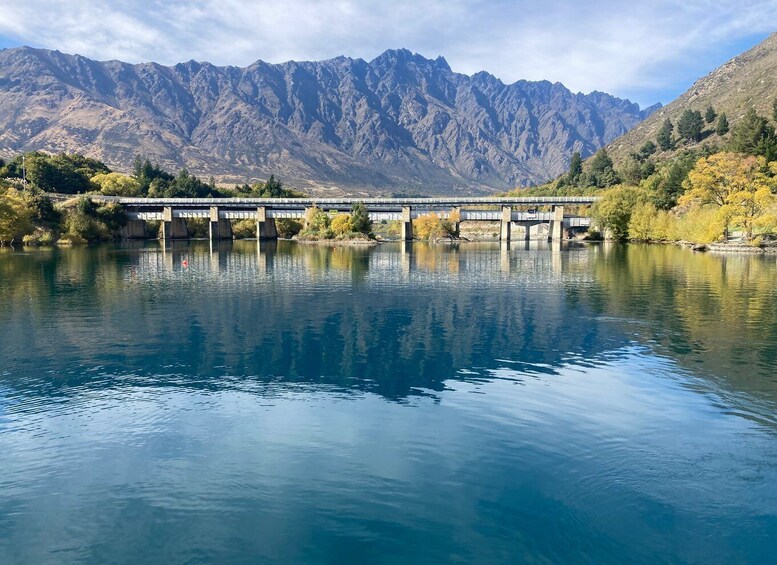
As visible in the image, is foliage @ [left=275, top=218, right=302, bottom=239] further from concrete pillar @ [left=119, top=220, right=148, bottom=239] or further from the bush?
concrete pillar @ [left=119, top=220, right=148, bottom=239]

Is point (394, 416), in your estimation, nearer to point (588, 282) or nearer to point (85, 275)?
point (588, 282)

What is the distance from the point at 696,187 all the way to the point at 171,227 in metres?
112

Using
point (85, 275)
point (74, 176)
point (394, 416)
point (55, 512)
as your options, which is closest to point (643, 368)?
point (394, 416)

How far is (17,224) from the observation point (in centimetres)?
9844

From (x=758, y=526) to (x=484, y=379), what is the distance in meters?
10.9

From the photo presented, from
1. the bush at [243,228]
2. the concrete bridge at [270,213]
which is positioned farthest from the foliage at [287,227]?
the bush at [243,228]

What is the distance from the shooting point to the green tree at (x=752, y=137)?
11150 cm

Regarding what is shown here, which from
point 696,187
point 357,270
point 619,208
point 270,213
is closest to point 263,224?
point 270,213

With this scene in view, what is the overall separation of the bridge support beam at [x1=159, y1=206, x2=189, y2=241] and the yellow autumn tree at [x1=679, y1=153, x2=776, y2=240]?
109m

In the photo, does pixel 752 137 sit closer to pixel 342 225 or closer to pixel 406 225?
pixel 406 225

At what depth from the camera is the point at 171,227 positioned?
14350cm

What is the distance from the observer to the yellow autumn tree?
274ft

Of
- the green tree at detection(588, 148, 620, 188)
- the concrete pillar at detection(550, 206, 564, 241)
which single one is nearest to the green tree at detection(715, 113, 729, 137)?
the green tree at detection(588, 148, 620, 188)

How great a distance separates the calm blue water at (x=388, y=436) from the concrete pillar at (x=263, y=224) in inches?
4231
